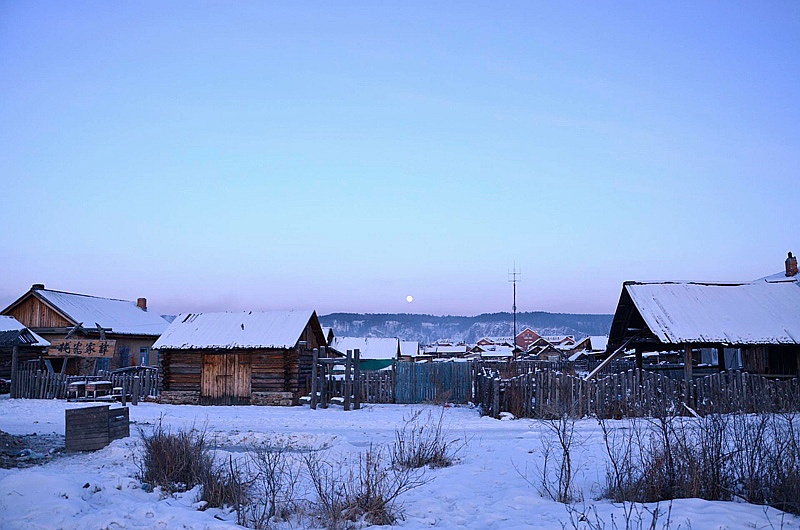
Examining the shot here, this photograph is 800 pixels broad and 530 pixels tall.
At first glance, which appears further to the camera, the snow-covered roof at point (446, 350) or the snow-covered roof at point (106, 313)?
the snow-covered roof at point (446, 350)

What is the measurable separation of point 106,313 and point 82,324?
4.36 meters

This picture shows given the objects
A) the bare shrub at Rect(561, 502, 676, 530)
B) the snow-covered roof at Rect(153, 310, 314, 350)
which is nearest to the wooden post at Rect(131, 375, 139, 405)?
the snow-covered roof at Rect(153, 310, 314, 350)

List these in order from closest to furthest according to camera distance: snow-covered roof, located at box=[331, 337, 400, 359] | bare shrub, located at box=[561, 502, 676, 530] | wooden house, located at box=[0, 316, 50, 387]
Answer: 1. bare shrub, located at box=[561, 502, 676, 530]
2. wooden house, located at box=[0, 316, 50, 387]
3. snow-covered roof, located at box=[331, 337, 400, 359]

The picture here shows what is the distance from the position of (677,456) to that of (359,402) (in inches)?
659

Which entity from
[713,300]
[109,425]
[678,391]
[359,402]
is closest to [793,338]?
[713,300]

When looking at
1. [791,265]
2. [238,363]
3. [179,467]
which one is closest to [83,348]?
[238,363]

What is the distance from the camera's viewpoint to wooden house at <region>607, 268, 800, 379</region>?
A: 65.4 ft

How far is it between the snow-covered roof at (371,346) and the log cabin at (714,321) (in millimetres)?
39923

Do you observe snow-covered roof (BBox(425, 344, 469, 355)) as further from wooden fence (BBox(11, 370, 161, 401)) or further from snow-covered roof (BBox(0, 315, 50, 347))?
wooden fence (BBox(11, 370, 161, 401))

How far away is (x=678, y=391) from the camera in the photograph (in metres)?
18.9

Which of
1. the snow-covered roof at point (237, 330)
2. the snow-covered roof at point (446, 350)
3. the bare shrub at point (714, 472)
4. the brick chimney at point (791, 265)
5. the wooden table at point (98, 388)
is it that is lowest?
the snow-covered roof at point (446, 350)

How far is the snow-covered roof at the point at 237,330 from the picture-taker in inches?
1029

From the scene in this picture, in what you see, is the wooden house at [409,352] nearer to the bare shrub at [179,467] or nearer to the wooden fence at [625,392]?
the wooden fence at [625,392]

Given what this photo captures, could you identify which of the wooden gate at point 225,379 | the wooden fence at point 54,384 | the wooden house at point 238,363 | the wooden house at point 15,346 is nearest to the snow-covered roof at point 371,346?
the wooden house at point 15,346
